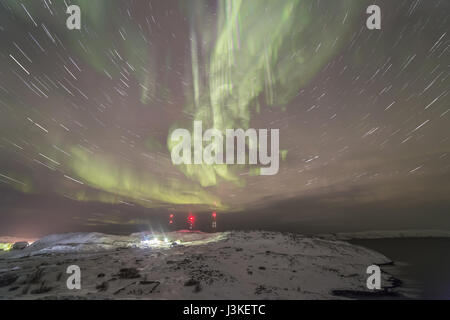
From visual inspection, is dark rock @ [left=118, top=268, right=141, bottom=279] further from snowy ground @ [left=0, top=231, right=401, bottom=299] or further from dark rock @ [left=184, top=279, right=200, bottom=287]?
dark rock @ [left=184, top=279, right=200, bottom=287]

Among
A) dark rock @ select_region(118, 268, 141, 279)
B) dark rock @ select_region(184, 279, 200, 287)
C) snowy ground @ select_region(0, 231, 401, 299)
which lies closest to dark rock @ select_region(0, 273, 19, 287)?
snowy ground @ select_region(0, 231, 401, 299)

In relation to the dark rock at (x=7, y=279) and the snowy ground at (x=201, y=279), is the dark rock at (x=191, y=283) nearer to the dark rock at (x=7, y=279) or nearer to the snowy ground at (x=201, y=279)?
the snowy ground at (x=201, y=279)

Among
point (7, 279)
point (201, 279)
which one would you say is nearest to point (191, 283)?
point (201, 279)

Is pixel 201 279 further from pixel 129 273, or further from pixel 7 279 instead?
pixel 7 279

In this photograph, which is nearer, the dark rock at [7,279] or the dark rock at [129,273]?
the dark rock at [7,279]

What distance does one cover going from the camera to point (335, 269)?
3114cm

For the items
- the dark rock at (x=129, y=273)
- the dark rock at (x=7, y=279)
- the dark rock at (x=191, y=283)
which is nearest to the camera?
the dark rock at (x=7, y=279)

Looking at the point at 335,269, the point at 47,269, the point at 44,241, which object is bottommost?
the point at 44,241

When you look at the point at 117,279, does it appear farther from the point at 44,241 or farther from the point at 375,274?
the point at 44,241

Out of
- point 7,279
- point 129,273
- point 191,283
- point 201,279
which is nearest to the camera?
point 7,279

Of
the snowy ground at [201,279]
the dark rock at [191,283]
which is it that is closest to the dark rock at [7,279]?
the snowy ground at [201,279]

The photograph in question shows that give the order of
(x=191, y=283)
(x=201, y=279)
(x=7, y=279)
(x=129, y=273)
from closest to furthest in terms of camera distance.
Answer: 1. (x=7, y=279)
2. (x=191, y=283)
3. (x=201, y=279)
4. (x=129, y=273)
